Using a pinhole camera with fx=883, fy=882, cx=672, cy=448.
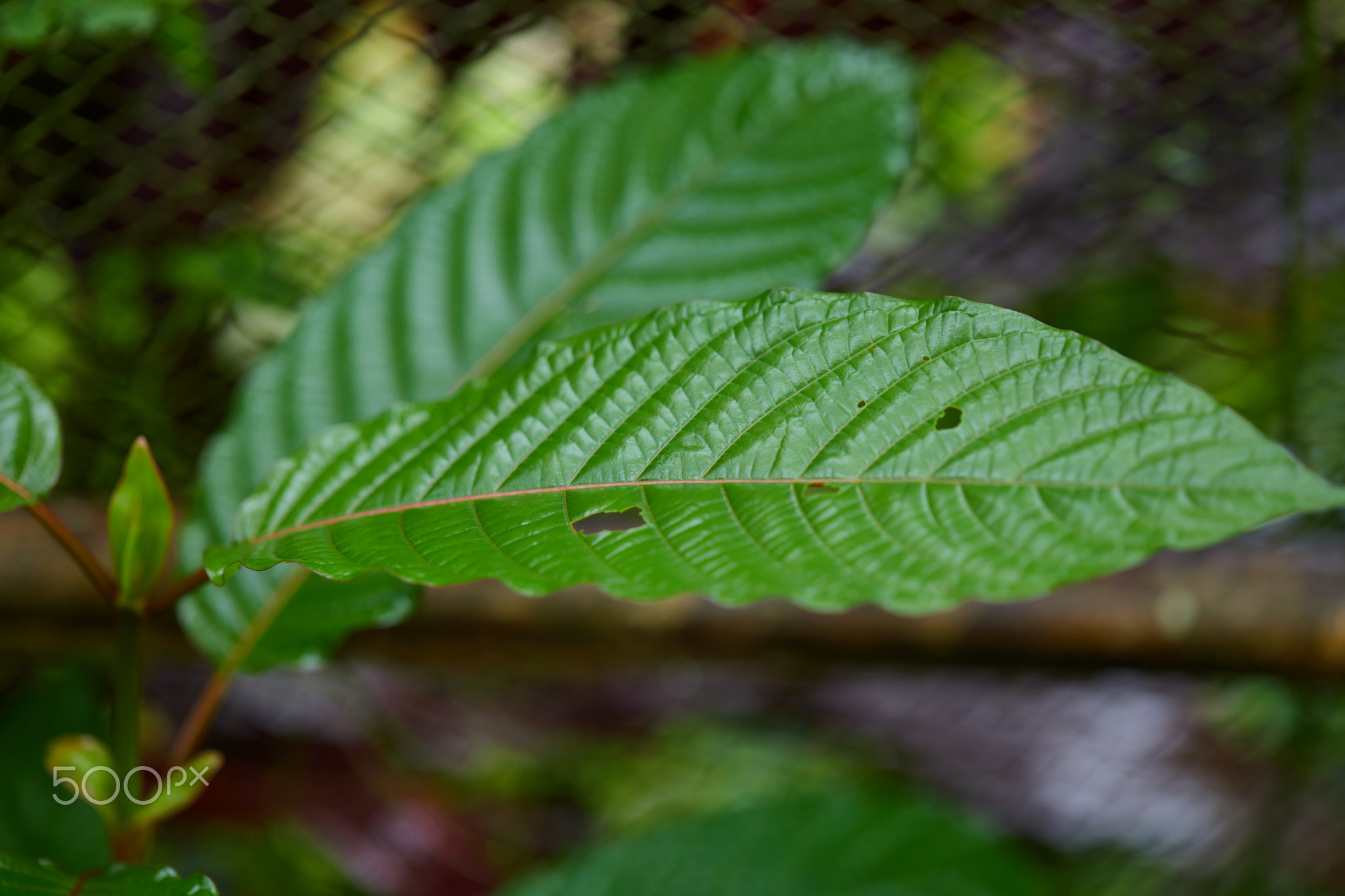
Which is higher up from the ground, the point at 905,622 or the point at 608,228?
the point at 608,228

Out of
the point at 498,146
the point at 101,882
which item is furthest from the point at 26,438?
the point at 498,146

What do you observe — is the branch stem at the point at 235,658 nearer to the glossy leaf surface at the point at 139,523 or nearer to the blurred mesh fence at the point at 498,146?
the glossy leaf surface at the point at 139,523

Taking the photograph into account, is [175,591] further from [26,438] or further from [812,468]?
[812,468]

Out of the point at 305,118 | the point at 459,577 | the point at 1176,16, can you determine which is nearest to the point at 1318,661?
the point at 1176,16

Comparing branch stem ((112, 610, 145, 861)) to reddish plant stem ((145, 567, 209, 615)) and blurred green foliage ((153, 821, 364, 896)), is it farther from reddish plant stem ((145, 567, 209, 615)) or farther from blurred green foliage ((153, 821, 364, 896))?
blurred green foliage ((153, 821, 364, 896))

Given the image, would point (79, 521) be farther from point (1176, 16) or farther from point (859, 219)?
point (1176, 16)

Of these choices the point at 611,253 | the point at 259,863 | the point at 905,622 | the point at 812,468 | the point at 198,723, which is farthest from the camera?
the point at 259,863
